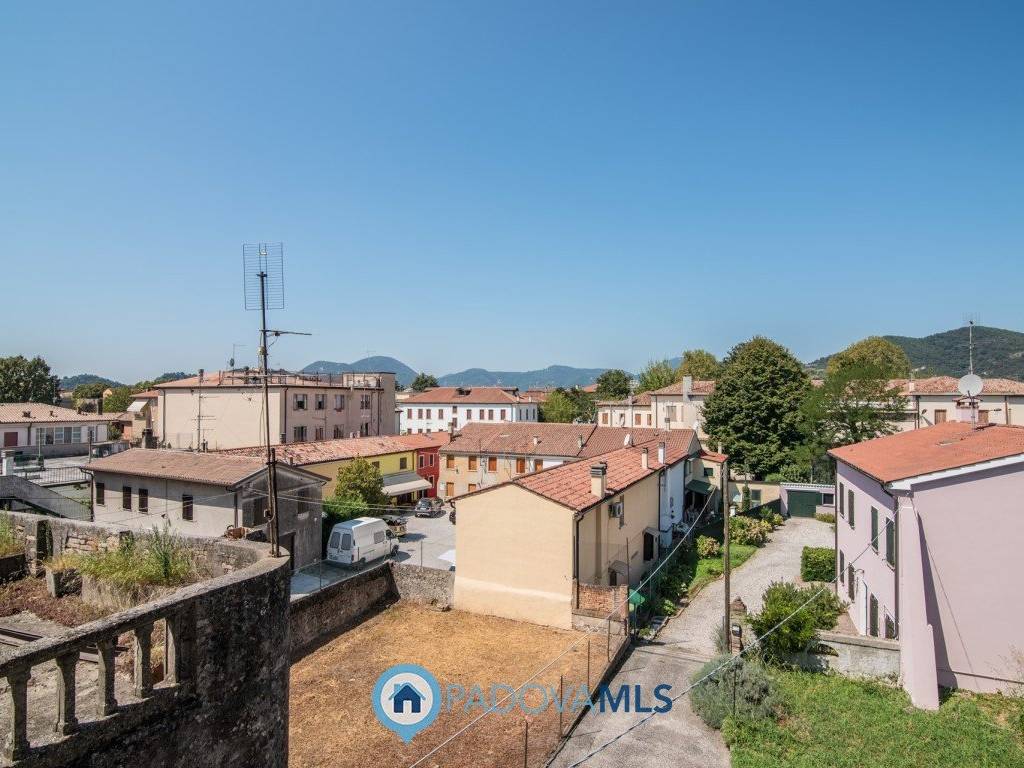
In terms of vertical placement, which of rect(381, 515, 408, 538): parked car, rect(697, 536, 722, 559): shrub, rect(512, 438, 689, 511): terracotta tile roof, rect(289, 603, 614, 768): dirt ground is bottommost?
rect(697, 536, 722, 559): shrub

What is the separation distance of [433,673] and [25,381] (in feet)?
276

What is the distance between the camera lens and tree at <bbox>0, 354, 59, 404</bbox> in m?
71.1

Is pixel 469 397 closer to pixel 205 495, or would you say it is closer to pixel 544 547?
pixel 205 495

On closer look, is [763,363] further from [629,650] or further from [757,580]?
[629,650]

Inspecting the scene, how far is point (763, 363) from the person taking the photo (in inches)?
1747

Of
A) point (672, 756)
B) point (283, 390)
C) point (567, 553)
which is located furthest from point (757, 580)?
point (283, 390)

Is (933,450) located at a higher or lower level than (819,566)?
higher

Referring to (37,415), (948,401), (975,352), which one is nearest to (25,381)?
(37,415)

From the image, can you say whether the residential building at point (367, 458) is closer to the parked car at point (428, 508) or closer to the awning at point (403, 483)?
the awning at point (403, 483)

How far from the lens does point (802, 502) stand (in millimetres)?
35969

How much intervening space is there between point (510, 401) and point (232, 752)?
64726mm

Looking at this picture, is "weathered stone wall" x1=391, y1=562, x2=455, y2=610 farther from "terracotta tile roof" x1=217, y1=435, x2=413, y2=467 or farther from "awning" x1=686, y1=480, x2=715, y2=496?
"awning" x1=686, y1=480, x2=715, y2=496

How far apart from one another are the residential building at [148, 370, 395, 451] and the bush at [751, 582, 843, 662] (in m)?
31.3

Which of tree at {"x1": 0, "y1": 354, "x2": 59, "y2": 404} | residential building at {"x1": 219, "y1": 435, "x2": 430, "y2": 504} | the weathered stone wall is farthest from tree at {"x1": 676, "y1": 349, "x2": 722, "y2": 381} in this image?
tree at {"x1": 0, "y1": 354, "x2": 59, "y2": 404}
